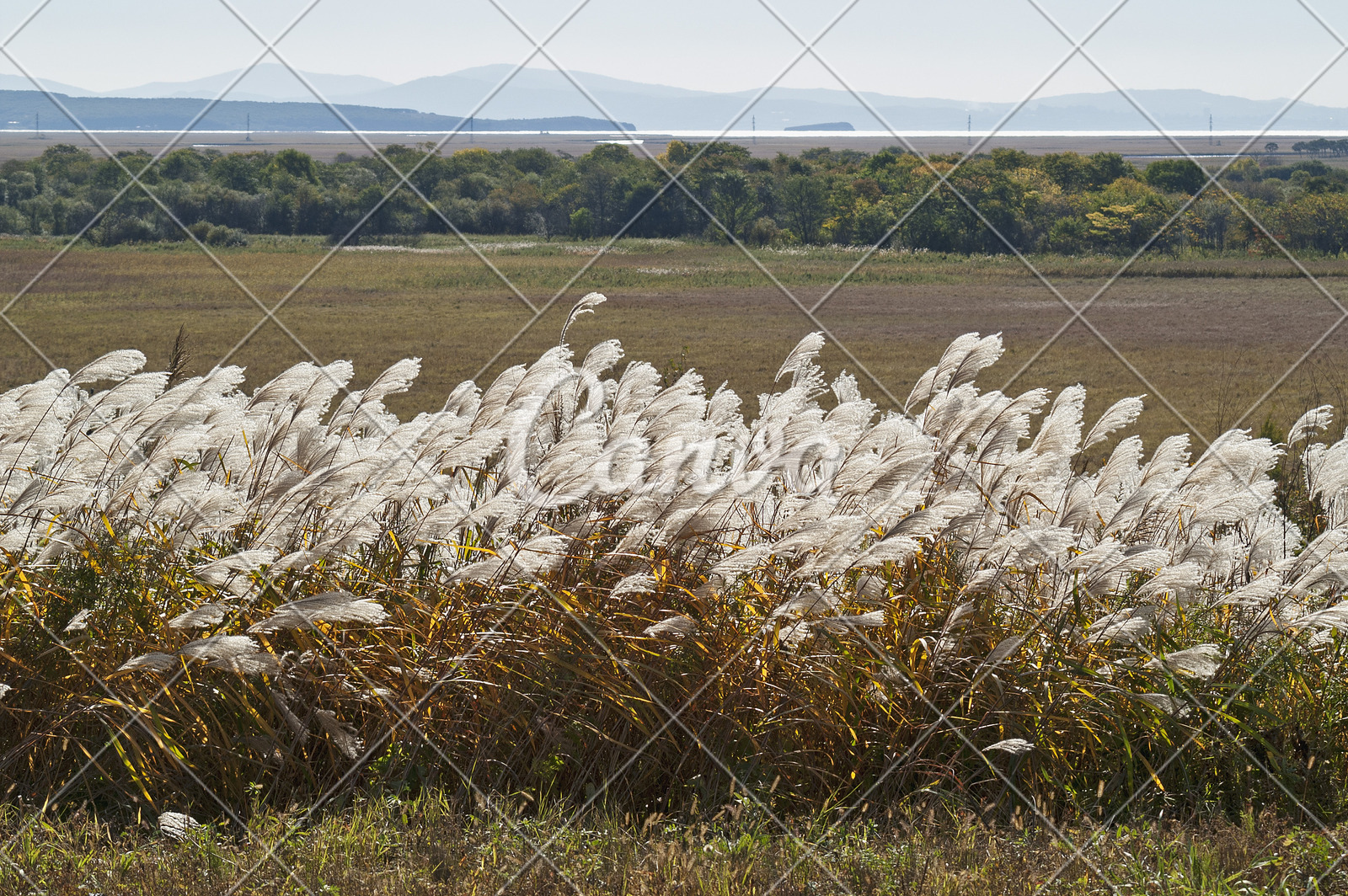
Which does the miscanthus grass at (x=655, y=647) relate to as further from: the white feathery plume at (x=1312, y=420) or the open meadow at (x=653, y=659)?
the white feathery plume at (x=1312, y=420)

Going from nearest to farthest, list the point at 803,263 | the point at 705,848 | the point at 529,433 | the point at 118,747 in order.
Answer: the point at 705,848 → the point at 118,747 → the point at 529,433 → the point at 803,263

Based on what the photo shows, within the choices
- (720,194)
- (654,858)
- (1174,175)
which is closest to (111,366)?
(654,858)

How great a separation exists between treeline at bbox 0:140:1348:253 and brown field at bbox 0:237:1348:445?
73.9 inches

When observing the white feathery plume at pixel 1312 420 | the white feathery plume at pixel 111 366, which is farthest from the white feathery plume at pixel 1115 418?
the white feathery plume at pixel 111 366

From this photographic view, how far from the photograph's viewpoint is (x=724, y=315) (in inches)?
947

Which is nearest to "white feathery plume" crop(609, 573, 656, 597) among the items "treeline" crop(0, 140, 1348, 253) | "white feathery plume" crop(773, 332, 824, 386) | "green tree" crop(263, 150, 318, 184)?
"white feathery plume" crop(773, 332, 824, 386)

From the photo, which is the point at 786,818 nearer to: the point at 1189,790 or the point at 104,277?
the point at 1189,790

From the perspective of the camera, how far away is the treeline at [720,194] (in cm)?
1677

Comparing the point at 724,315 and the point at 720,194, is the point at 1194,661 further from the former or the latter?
the point at 724,315

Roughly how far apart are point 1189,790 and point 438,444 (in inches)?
95.1

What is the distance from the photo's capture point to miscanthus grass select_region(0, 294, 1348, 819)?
290 cm

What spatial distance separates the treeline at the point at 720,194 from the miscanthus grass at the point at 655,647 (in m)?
12.4

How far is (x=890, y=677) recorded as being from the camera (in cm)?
297

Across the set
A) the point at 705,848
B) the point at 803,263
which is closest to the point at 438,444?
the point at 705,848
